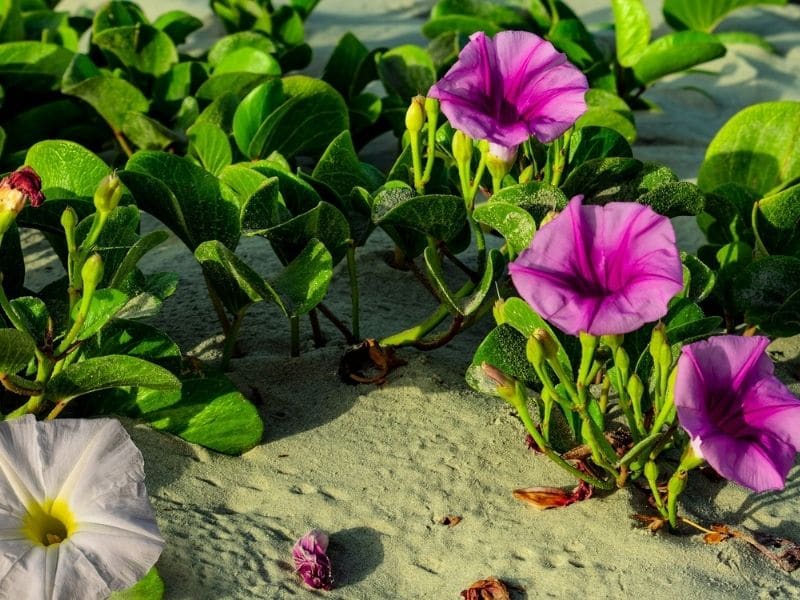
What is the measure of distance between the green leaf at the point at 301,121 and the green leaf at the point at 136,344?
0.59m

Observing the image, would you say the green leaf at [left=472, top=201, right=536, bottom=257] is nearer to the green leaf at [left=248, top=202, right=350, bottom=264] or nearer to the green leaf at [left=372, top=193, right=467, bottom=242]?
the green leaf at [left=372, top=193, right=467, bottom=242]

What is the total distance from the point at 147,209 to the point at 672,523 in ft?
2.89

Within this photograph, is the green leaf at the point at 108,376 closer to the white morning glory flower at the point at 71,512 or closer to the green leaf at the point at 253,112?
the white morning glory flower at the point at 71,512

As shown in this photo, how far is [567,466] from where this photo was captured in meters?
1.60

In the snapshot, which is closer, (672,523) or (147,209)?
(672,523)

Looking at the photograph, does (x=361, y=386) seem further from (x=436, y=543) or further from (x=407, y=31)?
(x=407, y=31)

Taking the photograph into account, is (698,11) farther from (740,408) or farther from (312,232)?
(740,408)

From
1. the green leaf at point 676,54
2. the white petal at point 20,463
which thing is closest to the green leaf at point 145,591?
the white petal at point 20,463

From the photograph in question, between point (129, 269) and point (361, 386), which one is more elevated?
point (129, 269)

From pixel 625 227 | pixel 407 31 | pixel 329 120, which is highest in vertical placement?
pixel 625 227

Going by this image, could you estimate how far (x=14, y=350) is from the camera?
5.00 feet

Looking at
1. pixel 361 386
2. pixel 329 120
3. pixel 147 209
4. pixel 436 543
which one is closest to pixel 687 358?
pixel 436 543

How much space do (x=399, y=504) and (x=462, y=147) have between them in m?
0.51

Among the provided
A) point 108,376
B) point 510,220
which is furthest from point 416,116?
point 108,376
